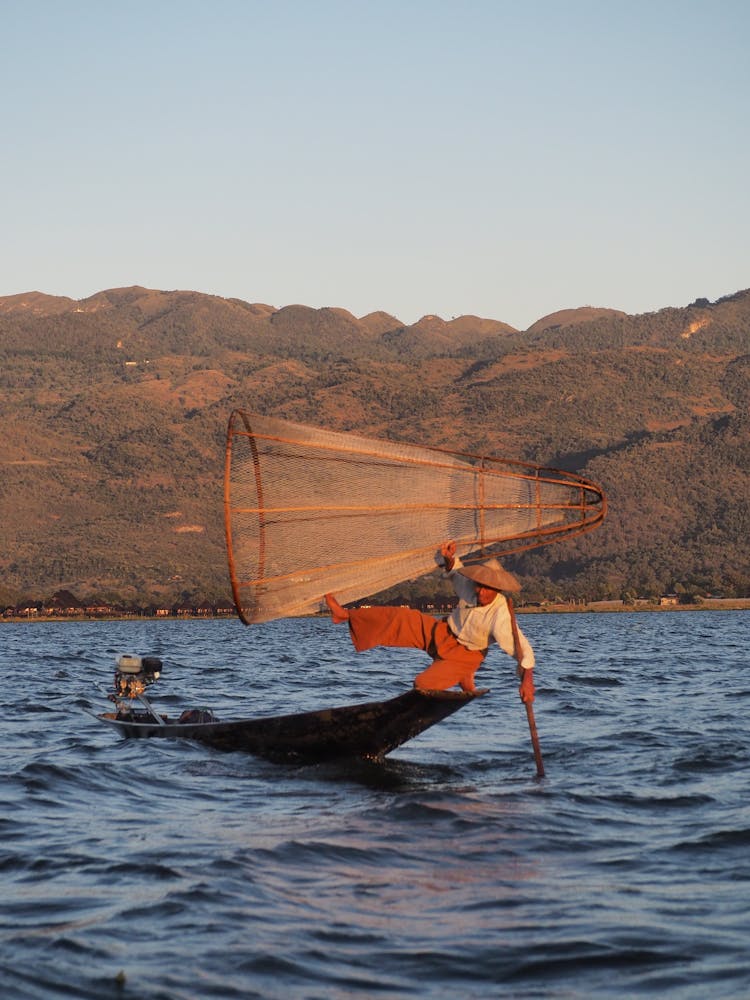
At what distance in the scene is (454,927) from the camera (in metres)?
9.98

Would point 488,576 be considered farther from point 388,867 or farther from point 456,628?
point 388,867

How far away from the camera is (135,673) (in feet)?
69.3

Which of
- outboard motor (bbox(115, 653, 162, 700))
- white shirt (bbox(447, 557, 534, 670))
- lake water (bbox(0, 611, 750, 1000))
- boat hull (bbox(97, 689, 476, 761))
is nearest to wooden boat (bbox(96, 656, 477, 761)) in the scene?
boat hull (bbox(97, 689, 476, 761))

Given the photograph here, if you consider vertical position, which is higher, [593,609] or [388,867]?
[388,867]

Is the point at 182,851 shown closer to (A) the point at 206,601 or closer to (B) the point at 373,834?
(B) the point at 373,834

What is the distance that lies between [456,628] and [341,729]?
241 centimetres

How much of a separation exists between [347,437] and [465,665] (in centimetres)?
305

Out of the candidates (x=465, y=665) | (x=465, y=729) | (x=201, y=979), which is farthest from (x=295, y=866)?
(x=465, y=729)

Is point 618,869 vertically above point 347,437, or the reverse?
point 347,437

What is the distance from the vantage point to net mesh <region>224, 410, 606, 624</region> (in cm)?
1542

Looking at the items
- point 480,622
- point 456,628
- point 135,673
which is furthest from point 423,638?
point 135,673

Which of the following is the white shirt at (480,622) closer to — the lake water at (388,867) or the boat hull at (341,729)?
the boat hull at (341,729)

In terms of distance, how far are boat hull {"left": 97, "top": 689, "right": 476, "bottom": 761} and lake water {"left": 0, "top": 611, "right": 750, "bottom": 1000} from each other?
24 cm

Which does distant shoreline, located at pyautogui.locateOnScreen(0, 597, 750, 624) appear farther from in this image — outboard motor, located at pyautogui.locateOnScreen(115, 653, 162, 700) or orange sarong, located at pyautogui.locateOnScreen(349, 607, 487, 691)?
orange sarong, located at pyautogui.locateOnScreen(349, 607, 487, 691)
